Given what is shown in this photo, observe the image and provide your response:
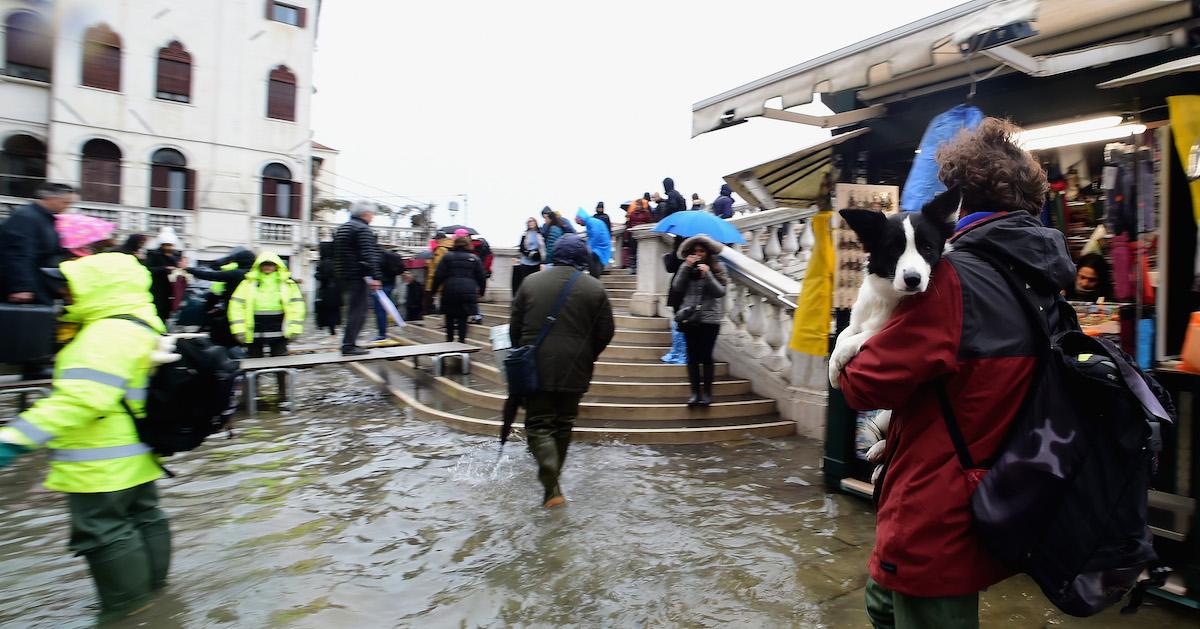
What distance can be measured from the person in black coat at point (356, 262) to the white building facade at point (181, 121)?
20.6 m

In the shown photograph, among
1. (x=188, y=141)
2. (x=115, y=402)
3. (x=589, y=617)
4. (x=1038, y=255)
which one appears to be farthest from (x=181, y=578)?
(x=188, y=141)

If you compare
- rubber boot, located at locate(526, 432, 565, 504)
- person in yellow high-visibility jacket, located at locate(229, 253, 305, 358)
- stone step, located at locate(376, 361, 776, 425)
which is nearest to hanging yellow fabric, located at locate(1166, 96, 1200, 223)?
rubber boot, located at locate(526, 432, 565, 504)

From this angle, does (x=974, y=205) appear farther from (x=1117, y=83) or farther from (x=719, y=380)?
(x=719, y=380)

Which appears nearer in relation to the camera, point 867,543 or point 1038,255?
point 1038,255

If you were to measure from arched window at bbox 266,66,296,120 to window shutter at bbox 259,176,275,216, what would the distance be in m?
2.55

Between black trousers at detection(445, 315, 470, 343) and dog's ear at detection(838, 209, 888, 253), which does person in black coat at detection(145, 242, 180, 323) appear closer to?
black trousers at detection(445, 315, 470, 343)

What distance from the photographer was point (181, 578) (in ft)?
12.2

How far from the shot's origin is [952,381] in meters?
1.87

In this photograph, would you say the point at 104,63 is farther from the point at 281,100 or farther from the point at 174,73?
the point at 281,100

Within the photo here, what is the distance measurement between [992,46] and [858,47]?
0.95 meters

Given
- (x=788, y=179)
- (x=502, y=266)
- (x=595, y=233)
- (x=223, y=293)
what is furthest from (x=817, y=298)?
(x=502, y=266)

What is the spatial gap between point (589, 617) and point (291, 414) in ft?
18.3

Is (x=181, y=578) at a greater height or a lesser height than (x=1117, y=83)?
lesser

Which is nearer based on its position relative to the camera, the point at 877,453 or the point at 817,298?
the point at 877,453
